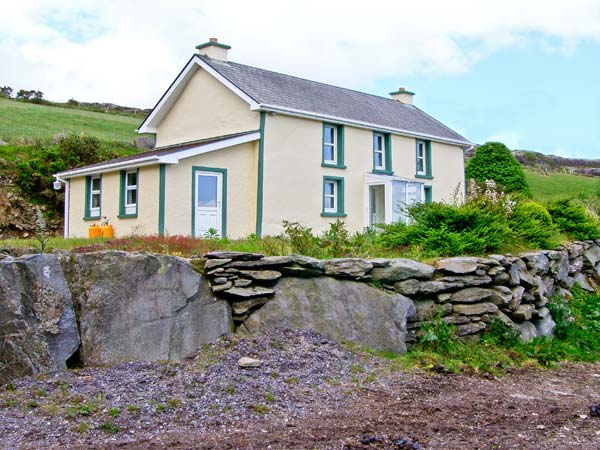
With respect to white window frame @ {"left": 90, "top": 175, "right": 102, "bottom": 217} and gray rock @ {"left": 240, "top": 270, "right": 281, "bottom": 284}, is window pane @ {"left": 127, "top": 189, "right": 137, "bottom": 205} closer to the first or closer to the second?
white window frame @ {"left": 90, "top": 175, "right": 102, "bottom": 217}

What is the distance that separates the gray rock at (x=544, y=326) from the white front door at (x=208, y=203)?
981 cm

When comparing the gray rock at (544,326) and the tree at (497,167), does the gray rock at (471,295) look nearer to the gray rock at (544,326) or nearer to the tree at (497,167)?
the gray rock at (544,326)

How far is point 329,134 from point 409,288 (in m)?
12.6

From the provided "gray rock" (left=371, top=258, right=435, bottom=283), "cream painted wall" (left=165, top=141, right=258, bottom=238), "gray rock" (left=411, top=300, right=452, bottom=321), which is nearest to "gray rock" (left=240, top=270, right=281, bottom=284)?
"gray rock" (left=371, top=258, right=435, bottom=283)

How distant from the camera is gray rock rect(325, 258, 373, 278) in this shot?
375 inches

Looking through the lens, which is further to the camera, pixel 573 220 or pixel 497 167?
pixel 497 167

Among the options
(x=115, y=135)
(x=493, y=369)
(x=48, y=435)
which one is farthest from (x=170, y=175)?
(x=115, y=135)

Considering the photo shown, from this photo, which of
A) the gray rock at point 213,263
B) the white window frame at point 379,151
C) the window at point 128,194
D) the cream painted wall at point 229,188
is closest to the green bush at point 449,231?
the gray rock at point 213,263

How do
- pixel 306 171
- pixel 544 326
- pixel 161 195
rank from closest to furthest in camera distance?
pixel 544 326 → pixel 161 195 → pixel 306 171

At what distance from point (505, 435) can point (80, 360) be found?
4899 millimetres

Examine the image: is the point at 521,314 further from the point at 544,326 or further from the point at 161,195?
the point at 161,195

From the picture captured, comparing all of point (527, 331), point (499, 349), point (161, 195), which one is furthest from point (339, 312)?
point (161, 195)

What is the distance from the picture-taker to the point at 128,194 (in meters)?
19.4

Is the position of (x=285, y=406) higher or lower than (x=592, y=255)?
lower
